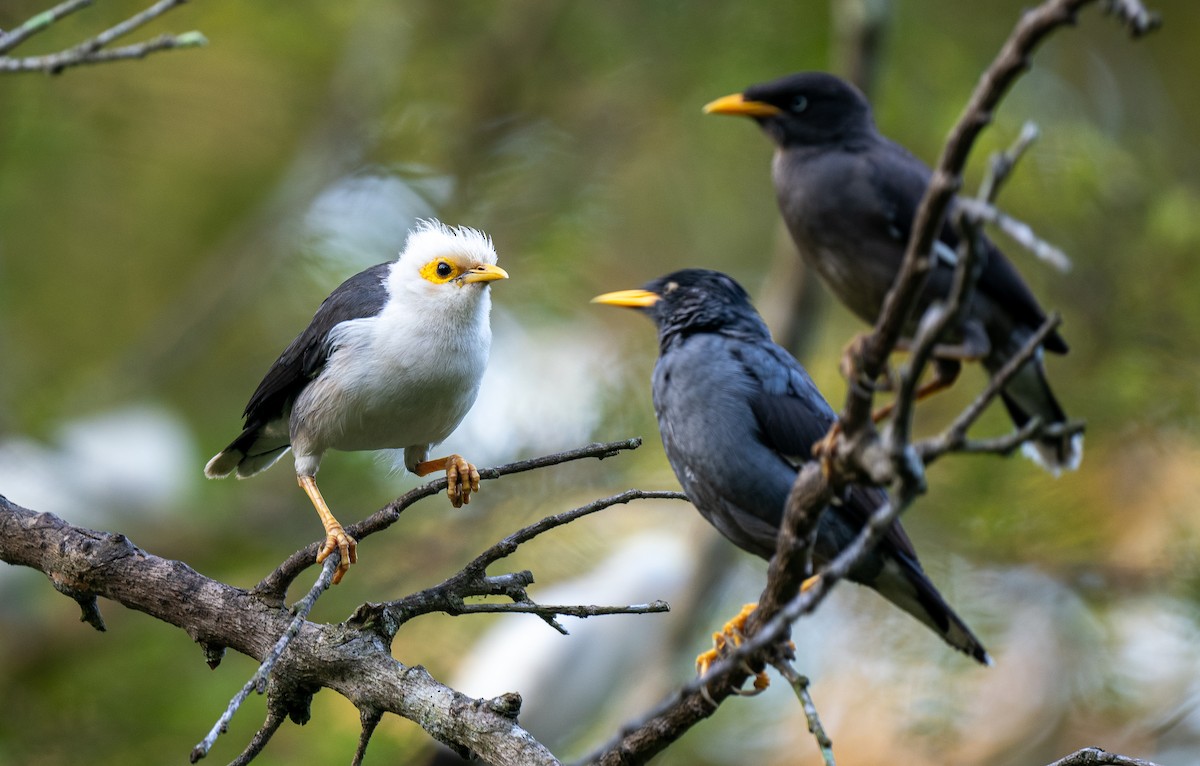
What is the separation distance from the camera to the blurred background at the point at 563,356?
781cm

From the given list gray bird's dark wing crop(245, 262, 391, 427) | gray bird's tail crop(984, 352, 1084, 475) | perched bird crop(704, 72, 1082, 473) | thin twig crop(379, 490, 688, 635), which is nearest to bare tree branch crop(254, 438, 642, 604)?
thin twig crop(379, 490, 688, 635)

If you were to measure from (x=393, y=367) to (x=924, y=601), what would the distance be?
5.79 feet

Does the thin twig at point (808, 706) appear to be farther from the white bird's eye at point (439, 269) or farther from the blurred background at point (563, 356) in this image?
the blurred background at point (563, 356)

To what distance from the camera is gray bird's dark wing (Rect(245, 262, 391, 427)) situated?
14.0 feet

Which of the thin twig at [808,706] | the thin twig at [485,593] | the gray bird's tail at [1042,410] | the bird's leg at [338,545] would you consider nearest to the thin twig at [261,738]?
the thin twig at [485,593]

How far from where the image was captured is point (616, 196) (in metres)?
10.4

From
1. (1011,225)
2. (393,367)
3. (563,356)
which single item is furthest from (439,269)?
(563,356)

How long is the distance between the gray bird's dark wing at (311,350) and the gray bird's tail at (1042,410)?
2.11 meters

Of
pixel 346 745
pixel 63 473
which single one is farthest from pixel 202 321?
pixel 346 745

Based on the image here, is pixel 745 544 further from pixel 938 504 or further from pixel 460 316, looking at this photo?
pixel 938 504

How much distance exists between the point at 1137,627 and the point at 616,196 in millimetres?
5118

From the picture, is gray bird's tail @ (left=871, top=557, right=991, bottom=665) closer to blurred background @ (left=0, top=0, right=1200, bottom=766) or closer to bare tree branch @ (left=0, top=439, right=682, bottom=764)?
bare tree branch @ (left=0, top=439, right=682, bottom=764)

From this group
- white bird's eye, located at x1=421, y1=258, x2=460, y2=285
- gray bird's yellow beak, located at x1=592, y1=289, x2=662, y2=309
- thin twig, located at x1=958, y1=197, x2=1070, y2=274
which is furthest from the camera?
white bird's eye, located at x1=421, y1=258, x2=460, y2=285

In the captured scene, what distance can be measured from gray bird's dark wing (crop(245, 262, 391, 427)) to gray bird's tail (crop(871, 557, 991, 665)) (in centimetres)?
193
